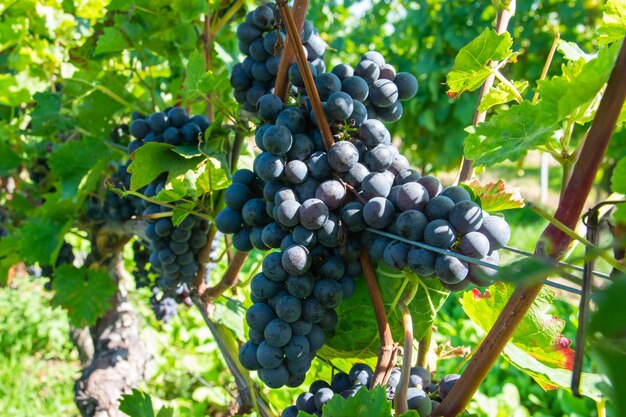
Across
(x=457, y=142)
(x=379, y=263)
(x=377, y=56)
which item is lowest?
(x=379, y=263)

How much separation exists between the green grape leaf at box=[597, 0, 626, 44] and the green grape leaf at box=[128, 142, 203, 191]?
64 centimetres

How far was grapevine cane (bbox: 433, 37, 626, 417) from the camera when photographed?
1.47 feet

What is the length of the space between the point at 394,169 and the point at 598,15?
506 cm

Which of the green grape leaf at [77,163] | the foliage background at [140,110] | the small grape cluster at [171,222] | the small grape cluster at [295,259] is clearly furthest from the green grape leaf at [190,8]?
the small grape cluster at [295,259]

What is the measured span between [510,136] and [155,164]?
644 millimetres

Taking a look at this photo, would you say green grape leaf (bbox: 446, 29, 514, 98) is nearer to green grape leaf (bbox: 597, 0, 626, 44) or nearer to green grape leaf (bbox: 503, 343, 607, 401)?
green grape leaf (bbox: 597, 0, 626, 44)

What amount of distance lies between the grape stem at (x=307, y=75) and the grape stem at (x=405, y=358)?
0.21 metres

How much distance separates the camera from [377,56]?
0.77 m

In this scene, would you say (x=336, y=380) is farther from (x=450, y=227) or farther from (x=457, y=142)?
(x=457, y=142)

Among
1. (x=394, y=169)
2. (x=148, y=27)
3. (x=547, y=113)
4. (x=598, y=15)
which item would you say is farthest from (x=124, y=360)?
(x=598, y=15)

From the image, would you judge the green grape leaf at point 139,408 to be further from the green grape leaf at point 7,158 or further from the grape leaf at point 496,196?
the green grape leaf at point 7,158

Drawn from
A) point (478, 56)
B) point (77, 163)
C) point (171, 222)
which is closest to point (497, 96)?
point (478, 56)

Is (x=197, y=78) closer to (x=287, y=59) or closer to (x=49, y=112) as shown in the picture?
(x=287, y=59)

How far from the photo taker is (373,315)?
29.6 inches
